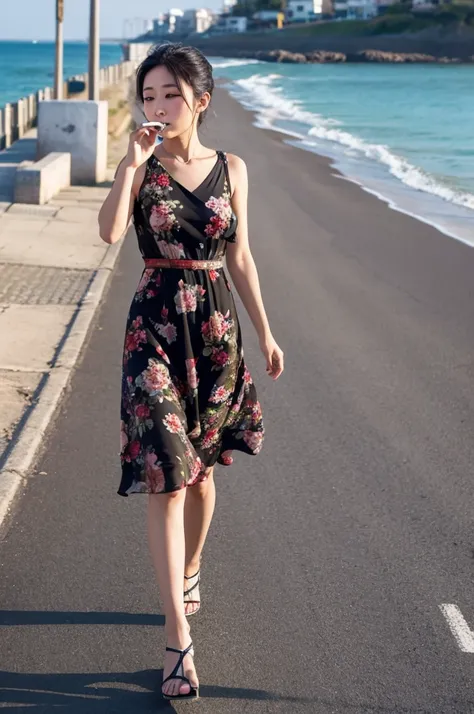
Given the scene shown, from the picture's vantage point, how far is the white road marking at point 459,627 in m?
4.18

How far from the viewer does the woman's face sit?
3793 mm

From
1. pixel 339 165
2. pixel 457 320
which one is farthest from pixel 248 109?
pixel 457 320

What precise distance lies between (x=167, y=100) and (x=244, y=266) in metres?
0.69

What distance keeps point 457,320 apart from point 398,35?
508 ft

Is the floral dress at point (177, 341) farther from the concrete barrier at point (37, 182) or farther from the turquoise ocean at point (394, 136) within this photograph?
the concrete barrier at point (37, 182)

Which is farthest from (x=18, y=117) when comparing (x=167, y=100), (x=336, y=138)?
(x=167, y=100)

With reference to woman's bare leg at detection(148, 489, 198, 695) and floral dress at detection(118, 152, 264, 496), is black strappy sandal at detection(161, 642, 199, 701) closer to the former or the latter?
woman's bare leg at detection(148, 489, 198, 695)

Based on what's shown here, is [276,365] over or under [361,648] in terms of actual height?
over

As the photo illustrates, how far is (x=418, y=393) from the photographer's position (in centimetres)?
759

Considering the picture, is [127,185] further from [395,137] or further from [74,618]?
[395,137]

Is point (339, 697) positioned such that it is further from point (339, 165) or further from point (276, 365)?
point (339, 165)

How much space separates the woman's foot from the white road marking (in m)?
1.05

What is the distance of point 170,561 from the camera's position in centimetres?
381

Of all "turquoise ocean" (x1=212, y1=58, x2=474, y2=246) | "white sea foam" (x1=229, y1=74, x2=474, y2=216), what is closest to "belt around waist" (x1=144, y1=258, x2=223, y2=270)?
"turquoise ocean" (x1=212, y1=58, x2=474, y2=246)
